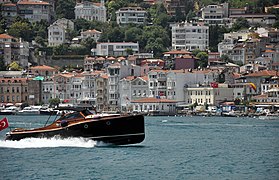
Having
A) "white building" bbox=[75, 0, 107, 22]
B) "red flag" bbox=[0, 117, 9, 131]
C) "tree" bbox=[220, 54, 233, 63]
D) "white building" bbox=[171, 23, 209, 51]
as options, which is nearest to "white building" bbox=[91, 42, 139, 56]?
"white building" bbox=[171, 23, 209, 51]

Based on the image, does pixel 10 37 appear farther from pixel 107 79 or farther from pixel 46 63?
pixel 107 79

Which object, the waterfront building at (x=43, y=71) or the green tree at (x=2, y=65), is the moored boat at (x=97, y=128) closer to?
the waterfront building at (x=43, y=71)

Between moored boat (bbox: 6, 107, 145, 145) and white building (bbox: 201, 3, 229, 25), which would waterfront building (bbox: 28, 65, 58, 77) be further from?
moored boat (bbox: 6, 107, 145, 145)

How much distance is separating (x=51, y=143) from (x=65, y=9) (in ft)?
408

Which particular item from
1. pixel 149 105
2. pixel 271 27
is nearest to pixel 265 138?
pixel 149 105

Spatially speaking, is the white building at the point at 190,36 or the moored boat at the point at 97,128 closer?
the moored boat at the point at 97,128

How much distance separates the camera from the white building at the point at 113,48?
162250mm

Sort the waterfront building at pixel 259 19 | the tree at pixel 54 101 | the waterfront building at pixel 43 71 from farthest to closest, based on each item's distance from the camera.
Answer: the waterfront building at pixel 259 19
the waterfront building at pixel 43 71
the tree at pixel 54 101

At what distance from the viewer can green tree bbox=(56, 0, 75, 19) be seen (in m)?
185

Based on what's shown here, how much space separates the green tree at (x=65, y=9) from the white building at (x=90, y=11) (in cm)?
226

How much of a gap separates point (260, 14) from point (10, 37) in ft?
116

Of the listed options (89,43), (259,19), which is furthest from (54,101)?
(259,19)

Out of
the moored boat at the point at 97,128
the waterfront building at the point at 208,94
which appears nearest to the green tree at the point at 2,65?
the waterfront building at the point at 208,94

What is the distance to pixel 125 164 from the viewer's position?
57.1 m
